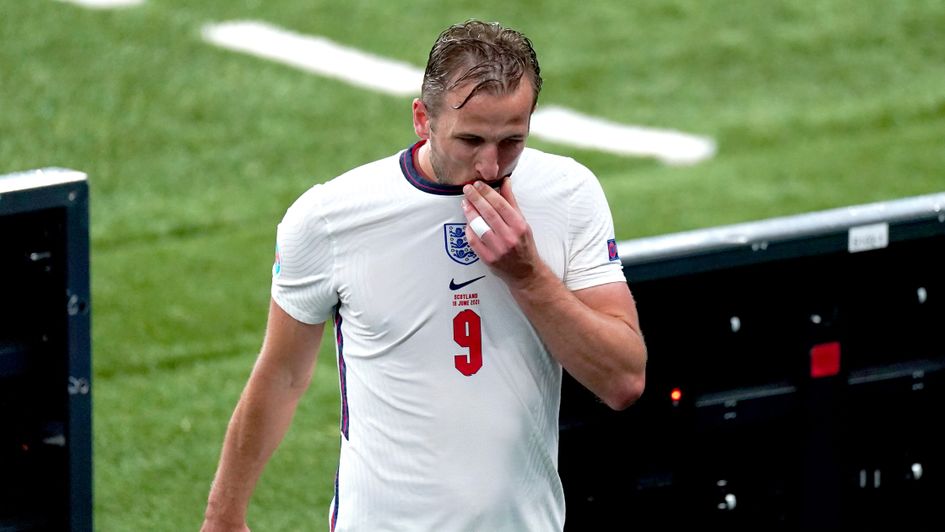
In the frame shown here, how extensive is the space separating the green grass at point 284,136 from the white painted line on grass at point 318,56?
0.15m

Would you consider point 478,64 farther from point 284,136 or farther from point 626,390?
point 284,136

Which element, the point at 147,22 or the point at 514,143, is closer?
the point at 514,143

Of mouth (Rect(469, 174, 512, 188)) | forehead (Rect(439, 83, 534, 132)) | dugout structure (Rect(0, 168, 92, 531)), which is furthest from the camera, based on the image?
dugout structure (Rect(0, 168, 92, 531))

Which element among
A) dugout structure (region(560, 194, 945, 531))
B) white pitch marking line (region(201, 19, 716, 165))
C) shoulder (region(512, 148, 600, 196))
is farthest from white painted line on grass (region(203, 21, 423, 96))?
shoulder (region(512, 148, 600, 196))

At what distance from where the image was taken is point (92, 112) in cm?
1048

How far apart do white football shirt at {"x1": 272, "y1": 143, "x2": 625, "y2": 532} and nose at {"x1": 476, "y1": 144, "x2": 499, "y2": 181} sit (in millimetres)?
126

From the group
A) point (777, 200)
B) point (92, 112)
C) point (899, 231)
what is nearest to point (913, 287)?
point (899, 231)

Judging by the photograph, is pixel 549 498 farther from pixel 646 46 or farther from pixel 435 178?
pixel 646 46

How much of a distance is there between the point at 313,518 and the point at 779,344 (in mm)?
1969

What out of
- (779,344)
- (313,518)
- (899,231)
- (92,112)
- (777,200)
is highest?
(92,112)

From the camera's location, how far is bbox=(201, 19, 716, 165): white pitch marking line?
10.3 meters

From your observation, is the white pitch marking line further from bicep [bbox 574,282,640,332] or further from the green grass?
bicep [bbox 574,282,640,332]

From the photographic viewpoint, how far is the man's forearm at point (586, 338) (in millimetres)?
3131

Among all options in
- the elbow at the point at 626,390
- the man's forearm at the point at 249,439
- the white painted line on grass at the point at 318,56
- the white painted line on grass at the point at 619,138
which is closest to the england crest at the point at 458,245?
the elbow at the point at 626,390
